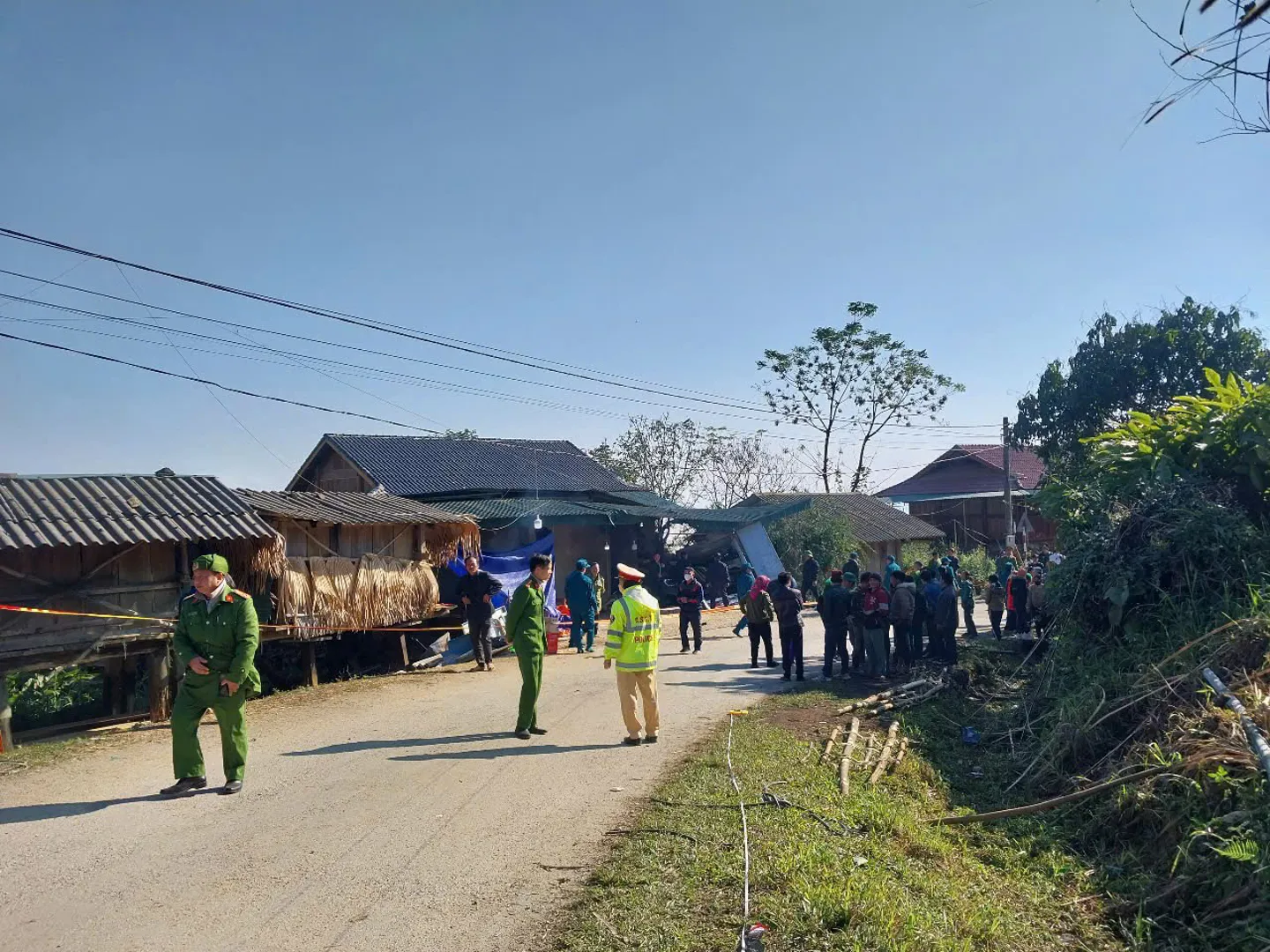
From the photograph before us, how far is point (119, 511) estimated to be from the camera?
38.6ft

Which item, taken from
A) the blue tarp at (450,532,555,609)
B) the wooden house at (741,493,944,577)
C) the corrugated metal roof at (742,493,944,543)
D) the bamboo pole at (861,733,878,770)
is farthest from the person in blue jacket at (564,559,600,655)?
the corrugated metal roof at (742,493,944,543)

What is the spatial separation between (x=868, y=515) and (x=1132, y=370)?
1522cm

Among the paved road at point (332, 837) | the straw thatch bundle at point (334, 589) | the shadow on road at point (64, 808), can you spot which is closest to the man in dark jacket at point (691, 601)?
the straw thatch bundle at point (334, 589)

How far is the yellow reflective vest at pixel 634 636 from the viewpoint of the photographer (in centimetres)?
934

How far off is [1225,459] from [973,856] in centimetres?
767

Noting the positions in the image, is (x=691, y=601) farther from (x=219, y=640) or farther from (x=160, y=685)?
(x=219, y=640)

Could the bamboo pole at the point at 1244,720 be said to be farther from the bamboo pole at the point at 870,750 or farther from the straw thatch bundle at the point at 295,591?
the straw thatch bundle at the point at 295,591

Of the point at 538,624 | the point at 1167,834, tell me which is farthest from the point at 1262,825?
the point at 538,624

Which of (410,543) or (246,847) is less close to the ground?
(410,543)

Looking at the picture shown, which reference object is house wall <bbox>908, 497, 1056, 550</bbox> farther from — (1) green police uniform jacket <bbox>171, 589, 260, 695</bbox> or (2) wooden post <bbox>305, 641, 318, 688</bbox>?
(1) green police uniform jacket <bbox>171, 589, 260, 695</bbox>

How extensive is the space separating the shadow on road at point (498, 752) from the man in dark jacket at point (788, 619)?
16.1ft

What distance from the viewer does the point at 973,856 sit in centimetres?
674

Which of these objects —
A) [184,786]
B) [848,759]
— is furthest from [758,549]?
[184,786]

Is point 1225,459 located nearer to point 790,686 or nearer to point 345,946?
point 790,686
